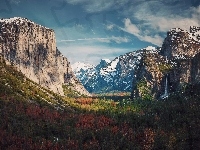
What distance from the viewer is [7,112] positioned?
86.5 meters

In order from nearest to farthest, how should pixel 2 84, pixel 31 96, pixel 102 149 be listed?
pixel 102 149 → pixel 2 84 → pixel 31 96

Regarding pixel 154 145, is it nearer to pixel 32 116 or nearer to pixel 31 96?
pixel 32 116

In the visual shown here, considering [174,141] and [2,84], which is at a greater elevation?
[2,84]

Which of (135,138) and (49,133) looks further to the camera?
(49,133)

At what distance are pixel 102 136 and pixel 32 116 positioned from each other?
36.6 m

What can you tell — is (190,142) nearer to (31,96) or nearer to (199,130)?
(199,130)

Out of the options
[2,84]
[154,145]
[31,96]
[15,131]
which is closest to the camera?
[154,145]

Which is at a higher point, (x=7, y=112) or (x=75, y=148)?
(x=7, y=112)

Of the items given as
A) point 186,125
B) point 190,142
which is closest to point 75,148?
point 190,142

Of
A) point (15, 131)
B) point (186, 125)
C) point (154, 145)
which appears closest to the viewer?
point (154, 145)

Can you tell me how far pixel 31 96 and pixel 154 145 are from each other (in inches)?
4009

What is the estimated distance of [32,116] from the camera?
299 feet

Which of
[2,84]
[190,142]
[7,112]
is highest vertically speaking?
[2,84]

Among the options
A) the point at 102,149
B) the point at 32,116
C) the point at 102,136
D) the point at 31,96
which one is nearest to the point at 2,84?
the point at 31,96
